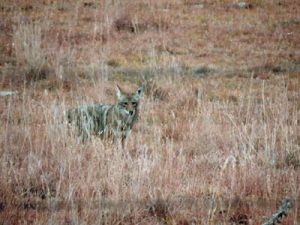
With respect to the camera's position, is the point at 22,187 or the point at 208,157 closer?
the point at 22,187

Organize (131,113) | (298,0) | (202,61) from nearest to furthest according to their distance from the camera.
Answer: (131,113)
(202,61)
(298,0)

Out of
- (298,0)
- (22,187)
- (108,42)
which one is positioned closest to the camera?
(22,187)

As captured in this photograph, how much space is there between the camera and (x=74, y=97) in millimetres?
8922

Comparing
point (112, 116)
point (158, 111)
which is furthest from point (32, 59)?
Result: point (112, 116)

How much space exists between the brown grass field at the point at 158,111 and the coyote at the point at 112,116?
234mm

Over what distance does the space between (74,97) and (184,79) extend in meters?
2.12

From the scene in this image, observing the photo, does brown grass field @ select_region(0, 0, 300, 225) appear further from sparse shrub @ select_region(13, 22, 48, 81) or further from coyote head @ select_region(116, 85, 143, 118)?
coyote head @ select_region(116, 85, 143, 118)

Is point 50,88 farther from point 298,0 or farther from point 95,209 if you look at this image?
point 298,0

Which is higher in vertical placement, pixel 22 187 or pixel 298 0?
pixel 298 0

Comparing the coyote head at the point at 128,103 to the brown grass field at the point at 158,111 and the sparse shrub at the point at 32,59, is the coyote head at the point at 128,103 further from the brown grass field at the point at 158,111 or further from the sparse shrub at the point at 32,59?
the sparse shrub at the point at 32,59

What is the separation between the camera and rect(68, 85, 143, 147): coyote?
712cm

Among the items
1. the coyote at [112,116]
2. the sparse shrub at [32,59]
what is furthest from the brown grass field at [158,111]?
the coyote at [112,116]

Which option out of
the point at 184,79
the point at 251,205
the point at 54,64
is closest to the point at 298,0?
the point at 184,79

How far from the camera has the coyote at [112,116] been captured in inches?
280
